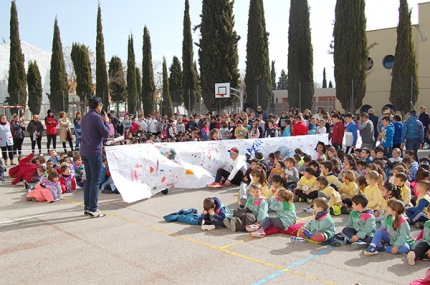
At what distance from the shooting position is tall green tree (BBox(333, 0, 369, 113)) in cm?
2773

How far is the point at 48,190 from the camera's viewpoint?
29.6 feet

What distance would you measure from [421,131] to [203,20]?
21.2 metres

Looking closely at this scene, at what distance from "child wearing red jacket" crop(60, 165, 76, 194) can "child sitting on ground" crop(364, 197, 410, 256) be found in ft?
23.9

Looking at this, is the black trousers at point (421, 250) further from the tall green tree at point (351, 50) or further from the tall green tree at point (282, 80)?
the tall green tree at point (282, 80)

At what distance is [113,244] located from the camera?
19.5 ft

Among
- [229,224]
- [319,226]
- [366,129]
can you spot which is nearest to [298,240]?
[319,226]

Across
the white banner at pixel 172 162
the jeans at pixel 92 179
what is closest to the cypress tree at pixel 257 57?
the white banner at pixel 172 162

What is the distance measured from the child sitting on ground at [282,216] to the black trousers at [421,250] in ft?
6.37

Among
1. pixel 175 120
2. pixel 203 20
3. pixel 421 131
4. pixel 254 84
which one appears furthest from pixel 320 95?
pixel 421 131

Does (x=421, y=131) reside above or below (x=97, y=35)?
below

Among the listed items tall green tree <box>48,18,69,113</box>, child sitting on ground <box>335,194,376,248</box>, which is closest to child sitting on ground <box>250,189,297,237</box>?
child sitting on ground <box>335,194,376,248</box>

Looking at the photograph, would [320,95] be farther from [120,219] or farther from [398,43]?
[120,219]

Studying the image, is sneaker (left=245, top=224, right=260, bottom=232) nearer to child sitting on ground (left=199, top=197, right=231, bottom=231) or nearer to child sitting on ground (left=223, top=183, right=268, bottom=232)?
child sitting on ground (left=223, top=183, right=268, bottom=232)

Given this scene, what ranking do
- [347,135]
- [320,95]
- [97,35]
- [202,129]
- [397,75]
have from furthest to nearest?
[320,95]
[97,35]
[397,75]
[202,129]
[347,135]
